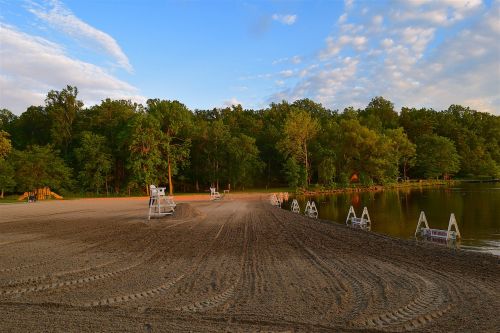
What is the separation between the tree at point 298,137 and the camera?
66438 millimetres

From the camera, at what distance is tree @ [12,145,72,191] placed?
165 feet

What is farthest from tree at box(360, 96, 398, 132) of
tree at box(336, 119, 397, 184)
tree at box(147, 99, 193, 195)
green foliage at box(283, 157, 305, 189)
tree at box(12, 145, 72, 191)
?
tree at box(12, 145, 72, 191)

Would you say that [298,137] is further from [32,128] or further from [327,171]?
[32,128]

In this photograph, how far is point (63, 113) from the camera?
67.1 m

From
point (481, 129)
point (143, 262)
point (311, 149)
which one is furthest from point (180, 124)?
point (481, 129)

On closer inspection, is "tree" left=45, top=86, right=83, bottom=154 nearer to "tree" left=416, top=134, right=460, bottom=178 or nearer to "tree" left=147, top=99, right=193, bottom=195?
"tree" left=147, top=99, right=193, bottom=195

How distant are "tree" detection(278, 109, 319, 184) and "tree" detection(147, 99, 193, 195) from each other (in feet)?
52.3

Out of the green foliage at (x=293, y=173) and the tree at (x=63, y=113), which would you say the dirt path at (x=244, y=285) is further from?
the tree at (x=63, y=113)

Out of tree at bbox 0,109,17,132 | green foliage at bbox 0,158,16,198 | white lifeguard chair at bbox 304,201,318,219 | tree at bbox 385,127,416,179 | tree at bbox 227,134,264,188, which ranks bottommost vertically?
white lifeguard chair at bbox 304,201,318,219

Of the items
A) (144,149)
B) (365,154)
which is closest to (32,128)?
(144,149)

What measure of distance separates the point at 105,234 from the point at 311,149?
58.1 m

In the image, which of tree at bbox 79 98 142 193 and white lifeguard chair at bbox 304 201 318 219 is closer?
white lifeguard chair at bbox 304 201 318 219

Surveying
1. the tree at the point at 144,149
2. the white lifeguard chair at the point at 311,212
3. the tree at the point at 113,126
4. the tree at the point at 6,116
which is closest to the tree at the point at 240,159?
the tree at the point at 144,149

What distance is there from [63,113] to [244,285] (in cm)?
6815
